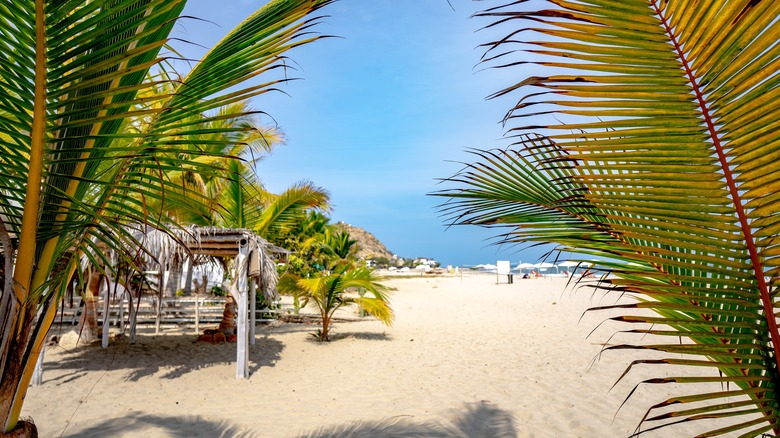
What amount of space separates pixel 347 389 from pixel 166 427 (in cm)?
244

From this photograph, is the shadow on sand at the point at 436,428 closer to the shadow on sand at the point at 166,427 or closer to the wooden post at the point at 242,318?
the shadow on sand at the point at 166,427

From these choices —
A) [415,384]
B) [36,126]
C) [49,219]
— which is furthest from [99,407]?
[36,126]

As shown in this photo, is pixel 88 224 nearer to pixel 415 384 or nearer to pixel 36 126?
pixel 36 126

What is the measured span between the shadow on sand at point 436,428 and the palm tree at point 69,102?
3.45 m

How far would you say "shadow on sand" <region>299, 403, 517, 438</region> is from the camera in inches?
182

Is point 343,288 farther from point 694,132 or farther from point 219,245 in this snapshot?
point 694,132

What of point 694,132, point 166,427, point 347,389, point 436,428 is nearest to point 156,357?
point 166,427

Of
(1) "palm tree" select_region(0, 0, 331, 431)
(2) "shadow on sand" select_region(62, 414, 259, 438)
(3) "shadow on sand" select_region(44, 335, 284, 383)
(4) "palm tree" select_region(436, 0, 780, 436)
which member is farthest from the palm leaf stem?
(3) "shadow on sand" select_region(44, 335, 284, 383)

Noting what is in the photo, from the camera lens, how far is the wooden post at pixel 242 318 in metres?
7.27

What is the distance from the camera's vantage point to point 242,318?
24.2 ft

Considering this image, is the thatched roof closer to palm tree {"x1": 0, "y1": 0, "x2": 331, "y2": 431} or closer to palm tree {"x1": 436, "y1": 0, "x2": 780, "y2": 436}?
palm tree {"x1": 0, "y1": 0, "x2": 331, "y2": 431}

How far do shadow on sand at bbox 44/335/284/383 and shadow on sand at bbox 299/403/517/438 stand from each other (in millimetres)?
3423

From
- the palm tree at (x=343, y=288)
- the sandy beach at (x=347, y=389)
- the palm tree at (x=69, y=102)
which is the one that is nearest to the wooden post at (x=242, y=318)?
the sandy beach at (x=347, y=389)

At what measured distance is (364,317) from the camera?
15672 millimetres
